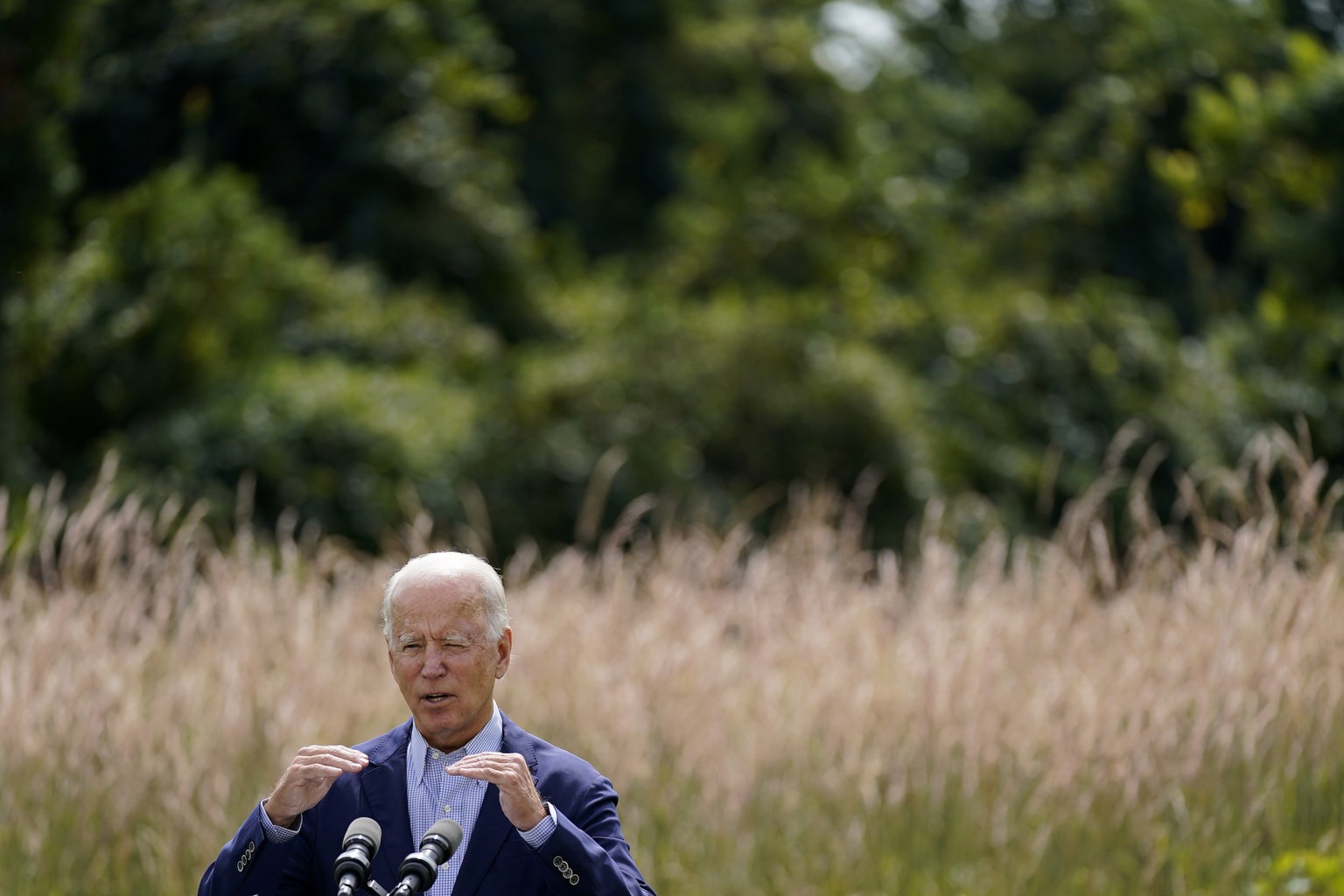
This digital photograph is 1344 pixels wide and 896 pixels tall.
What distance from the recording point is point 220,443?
945 cm

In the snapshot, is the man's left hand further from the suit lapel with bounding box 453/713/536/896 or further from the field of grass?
the field of grass

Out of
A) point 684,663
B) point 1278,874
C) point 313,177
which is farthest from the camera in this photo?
point 313,177

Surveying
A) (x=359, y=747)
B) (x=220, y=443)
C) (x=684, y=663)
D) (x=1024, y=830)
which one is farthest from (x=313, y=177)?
(x=359, y=747)

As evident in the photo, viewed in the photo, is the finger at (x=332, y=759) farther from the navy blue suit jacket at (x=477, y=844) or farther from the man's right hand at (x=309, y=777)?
the navy blue suit jacket at (x=477, y=844)

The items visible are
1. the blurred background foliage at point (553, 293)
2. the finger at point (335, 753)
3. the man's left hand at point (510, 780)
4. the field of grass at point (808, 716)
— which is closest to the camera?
the man's left hand at point (510, 780)

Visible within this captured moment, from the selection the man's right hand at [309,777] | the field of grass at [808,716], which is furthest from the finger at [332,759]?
the field of grass at [808,716]

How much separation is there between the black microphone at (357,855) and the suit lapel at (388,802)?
177mm

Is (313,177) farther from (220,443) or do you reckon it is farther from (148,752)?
(148,752)

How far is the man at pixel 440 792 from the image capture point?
2805mm

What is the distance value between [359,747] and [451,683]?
304 millimetres

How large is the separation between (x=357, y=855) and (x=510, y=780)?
0.89 ft

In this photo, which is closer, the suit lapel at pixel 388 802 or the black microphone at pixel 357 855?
the black microphone at pixel 357 855

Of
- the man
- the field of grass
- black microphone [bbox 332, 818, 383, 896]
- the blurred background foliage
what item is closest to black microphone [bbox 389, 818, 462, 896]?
black microphone [bbox 332, 818, 383, 896]

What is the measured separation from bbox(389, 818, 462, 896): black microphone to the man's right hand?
0.76 feet
